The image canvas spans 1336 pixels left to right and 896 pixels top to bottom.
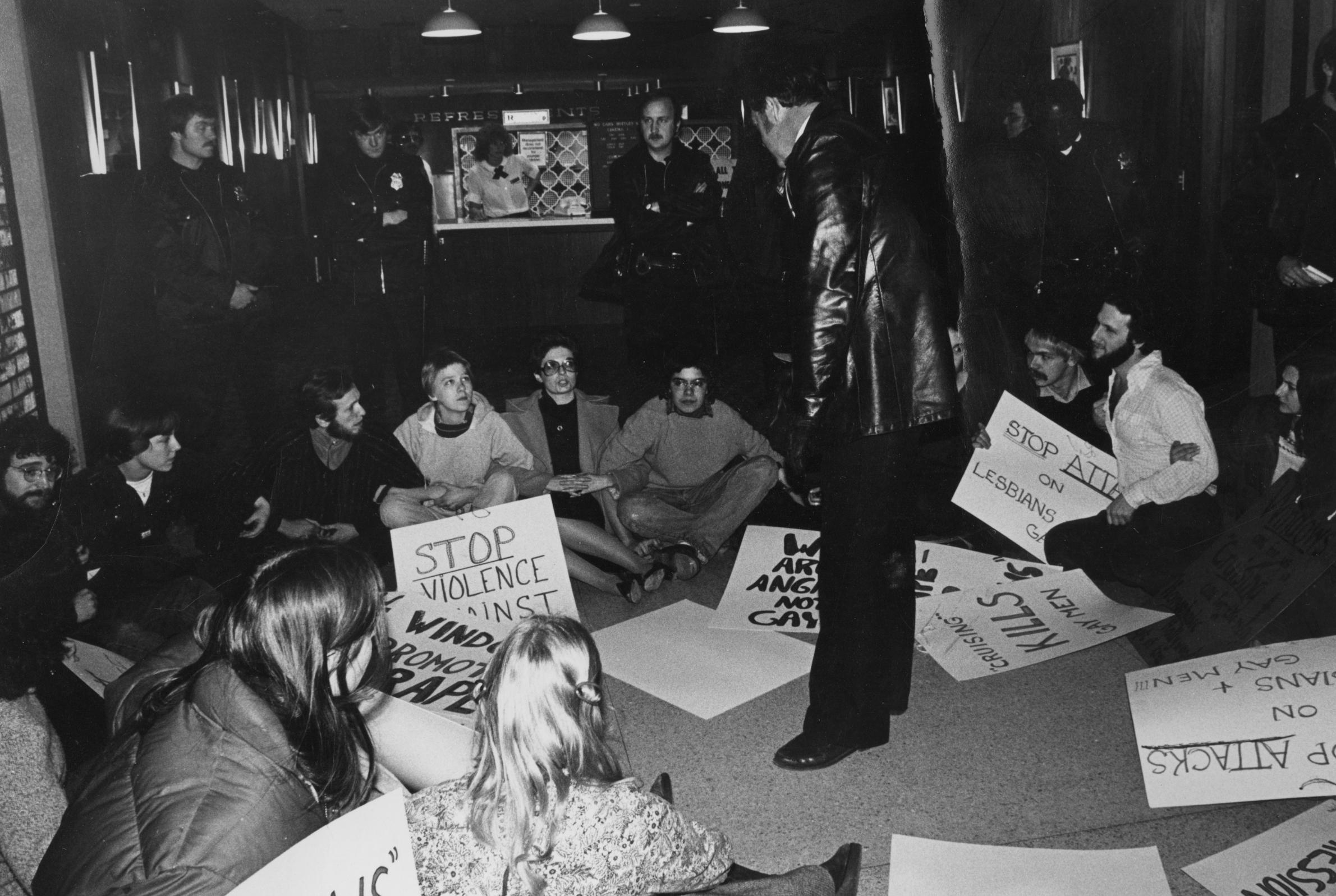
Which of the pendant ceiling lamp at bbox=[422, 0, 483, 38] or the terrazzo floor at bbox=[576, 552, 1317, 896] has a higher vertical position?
the pendant ceiling lamp at bbox=[422, 0, 483, 38]

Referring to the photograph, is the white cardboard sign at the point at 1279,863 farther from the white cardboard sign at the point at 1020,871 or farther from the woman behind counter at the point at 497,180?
the woman behind counter at the point at 497,180

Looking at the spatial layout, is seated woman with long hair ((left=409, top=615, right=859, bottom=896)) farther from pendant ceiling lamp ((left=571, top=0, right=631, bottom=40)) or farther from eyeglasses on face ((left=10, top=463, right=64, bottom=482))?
pendant ceiling lamp ((left=571, top=0, right=631, bottom=40))

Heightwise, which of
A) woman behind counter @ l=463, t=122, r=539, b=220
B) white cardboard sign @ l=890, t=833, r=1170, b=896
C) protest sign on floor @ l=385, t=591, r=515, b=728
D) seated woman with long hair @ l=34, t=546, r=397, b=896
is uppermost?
woman behind counter @ l=463, t=122, r=539, b=220

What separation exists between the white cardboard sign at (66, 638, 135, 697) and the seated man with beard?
60 cm

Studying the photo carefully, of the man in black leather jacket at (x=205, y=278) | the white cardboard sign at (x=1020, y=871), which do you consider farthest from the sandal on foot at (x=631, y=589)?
the white cardboard sign at (x=1020, y=871)

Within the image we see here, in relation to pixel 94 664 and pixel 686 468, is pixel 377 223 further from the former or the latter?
pixel 94 664

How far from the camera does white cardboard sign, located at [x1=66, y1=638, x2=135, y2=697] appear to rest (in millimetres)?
2164

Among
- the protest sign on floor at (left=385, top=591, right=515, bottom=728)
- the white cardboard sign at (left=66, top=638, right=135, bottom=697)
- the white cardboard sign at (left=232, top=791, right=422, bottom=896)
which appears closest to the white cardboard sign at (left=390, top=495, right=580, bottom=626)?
the protest sign on floor at (left=385, top=591, right=515, bottom=728)

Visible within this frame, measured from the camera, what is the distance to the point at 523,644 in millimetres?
1287

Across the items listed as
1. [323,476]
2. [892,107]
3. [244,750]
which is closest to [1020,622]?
[892,107]

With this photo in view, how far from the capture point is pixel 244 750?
1.23 metres

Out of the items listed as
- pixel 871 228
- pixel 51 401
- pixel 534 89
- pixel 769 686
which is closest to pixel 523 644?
pixel 871 228

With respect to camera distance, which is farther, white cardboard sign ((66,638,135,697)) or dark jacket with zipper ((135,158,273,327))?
dark jacket with zipper ((135,158,273,327))

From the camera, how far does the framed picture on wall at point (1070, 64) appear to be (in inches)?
121
